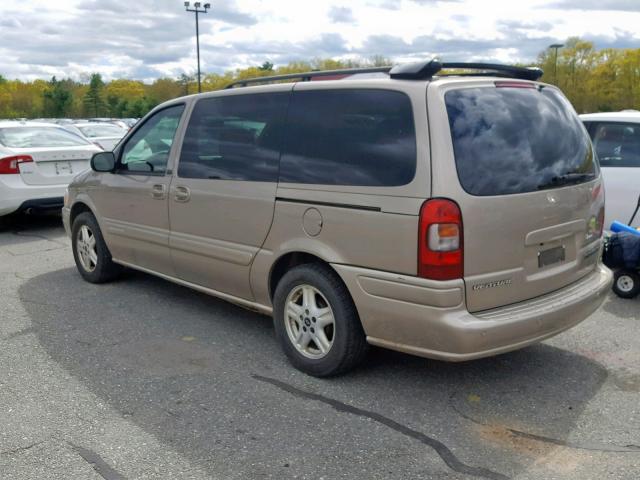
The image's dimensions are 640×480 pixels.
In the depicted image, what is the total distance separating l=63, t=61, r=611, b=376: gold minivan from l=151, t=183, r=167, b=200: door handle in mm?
295

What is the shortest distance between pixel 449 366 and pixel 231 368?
1419 mm

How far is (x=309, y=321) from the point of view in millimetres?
4168

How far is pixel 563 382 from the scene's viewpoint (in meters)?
4.09

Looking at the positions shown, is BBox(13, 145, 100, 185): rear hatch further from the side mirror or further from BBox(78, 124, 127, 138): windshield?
BBox(78, 124, 127, 138): windshield

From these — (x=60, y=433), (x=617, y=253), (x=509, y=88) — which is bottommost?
(x=60, y=433)

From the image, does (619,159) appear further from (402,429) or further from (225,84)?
(225,84)

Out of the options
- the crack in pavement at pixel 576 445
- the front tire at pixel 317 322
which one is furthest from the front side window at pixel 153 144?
the crack in pavement at pixel 576 445

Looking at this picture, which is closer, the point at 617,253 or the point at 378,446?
the point at 378,446

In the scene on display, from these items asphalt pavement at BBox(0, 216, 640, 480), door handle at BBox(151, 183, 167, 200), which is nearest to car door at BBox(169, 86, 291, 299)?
door handle at BBox(151, 183, 167, 200)

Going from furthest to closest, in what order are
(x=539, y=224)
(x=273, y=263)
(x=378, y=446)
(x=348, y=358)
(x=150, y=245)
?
(x=150, y=245) → (x=273, y=263) → (x=348, y=358) → (x=539, y=224) → (x=378, y=446)

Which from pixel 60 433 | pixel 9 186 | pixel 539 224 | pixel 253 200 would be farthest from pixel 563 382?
pixel 9 186

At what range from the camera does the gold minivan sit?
11.5 ft

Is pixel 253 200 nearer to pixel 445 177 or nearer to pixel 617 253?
pixel 445 177

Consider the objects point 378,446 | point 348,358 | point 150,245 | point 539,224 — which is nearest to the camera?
point 378,446
